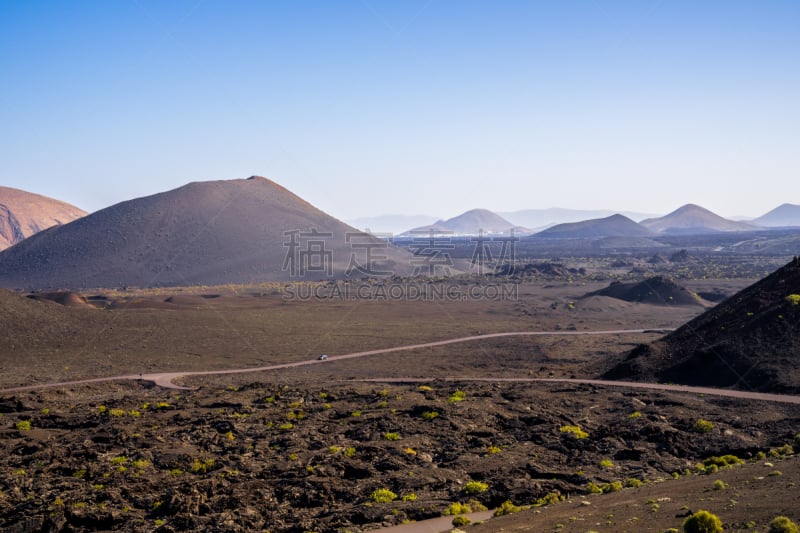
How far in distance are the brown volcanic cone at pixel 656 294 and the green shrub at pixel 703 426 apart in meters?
58.1

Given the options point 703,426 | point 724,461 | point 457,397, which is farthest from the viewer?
point 457,397

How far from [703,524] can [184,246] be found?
149637mm

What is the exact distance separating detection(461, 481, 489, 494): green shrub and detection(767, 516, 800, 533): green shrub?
960 centimetres

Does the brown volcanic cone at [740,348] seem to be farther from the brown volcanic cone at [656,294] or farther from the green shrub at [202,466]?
the brown volcanic cone at [656,294]

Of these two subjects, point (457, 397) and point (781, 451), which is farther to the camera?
point (457, 397)

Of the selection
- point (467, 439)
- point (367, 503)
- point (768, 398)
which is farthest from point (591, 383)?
point (367, 503)

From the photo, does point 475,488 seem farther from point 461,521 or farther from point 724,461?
point 724,461

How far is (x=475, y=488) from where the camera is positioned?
19.9 meters

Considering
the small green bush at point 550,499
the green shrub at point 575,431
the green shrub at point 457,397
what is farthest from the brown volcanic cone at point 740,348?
the small green bush at point 550,499

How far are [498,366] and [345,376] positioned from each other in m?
11.9

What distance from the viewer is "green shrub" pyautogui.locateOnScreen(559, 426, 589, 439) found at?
85.1 ft

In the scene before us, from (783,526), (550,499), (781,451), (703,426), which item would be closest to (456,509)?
(550,499)

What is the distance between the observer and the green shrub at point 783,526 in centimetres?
1104

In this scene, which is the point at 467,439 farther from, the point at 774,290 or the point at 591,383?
the point at 774,290
